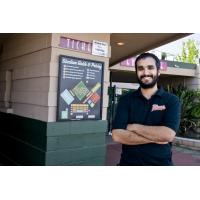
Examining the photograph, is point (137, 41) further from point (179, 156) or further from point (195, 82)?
point (195, 82)

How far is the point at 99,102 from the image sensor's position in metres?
4.28

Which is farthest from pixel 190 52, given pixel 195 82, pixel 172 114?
pixel 172 114

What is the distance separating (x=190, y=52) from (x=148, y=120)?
85.3ft

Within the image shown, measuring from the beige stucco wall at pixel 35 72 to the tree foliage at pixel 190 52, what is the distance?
2324 cm

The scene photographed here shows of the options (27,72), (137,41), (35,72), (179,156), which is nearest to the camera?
(35,72)

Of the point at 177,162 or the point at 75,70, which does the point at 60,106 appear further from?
the point at 177,162

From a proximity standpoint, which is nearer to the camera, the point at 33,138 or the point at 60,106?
the point at 60,106

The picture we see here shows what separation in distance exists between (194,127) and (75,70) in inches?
285

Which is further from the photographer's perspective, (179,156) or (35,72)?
(179,156)

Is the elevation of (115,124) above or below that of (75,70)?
below

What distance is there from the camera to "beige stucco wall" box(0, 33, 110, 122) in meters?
3.80

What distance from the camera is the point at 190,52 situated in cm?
2641

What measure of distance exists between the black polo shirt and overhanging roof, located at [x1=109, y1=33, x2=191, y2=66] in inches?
110
